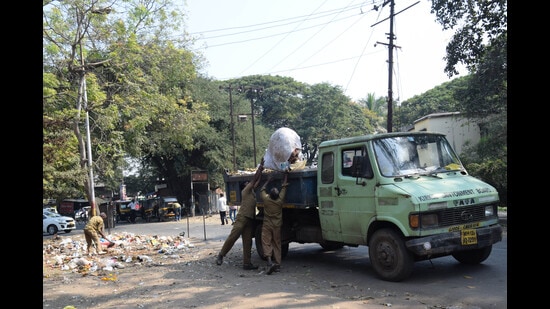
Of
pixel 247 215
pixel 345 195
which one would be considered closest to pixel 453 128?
pixel 247 215

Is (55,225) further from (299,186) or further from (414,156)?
(414,156)

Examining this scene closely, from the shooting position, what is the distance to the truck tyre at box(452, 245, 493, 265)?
299 inches

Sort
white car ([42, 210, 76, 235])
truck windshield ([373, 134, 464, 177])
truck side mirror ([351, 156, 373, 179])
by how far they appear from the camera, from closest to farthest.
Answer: truck windshield ([373, 134, 464, 177]) < truck side mirror ([351, 156, 373, 179]) < white car ([42, 210, 76, 235])

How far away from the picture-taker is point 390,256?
6.99 meters

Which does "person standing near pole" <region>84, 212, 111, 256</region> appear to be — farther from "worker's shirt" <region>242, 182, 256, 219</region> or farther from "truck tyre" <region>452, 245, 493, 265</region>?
"truck tyre" <region>452, 245, 493, 265</region>

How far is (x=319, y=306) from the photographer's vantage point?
19.3ft

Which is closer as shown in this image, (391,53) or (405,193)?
(405,193)

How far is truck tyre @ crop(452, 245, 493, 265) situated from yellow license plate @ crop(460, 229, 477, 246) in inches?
37.3

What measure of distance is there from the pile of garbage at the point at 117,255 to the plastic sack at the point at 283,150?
3838mm

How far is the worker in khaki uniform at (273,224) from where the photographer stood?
8594mm

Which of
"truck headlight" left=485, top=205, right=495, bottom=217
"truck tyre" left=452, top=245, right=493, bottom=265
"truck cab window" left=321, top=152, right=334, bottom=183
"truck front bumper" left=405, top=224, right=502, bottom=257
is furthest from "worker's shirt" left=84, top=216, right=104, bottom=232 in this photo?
"truck headlight" left=485, top=205, right=495, bottom=217

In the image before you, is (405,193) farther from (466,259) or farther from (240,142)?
(240,142)
